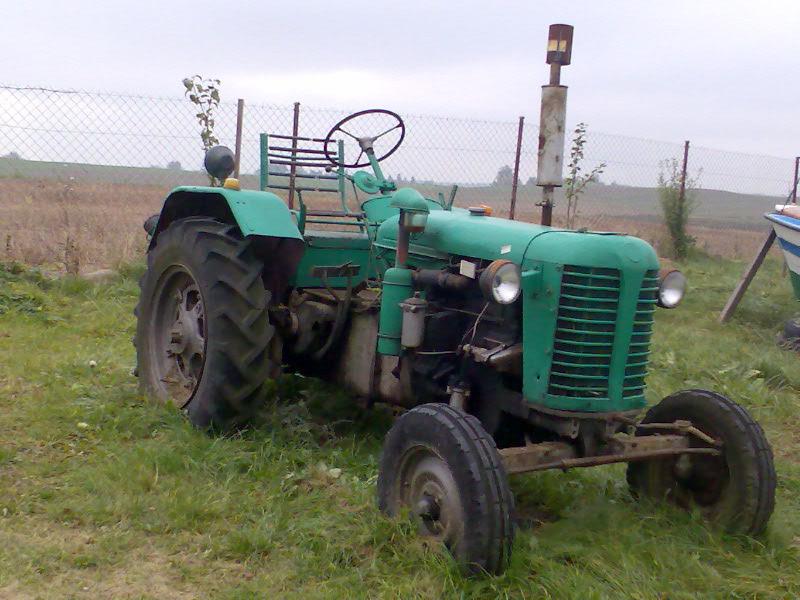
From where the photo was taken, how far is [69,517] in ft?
10.6

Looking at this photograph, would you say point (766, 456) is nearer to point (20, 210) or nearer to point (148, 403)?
point (148, 403)

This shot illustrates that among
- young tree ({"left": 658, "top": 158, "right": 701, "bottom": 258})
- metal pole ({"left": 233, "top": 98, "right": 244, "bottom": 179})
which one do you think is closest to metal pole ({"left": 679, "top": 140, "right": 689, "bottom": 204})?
young tree ({"left": 658, "top": 158, "right": 701, "bottom": 258})

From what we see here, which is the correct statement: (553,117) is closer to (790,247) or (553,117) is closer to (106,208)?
(790,247)

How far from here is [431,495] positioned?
9.89ft

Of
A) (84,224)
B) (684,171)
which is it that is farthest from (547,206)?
(684,171)

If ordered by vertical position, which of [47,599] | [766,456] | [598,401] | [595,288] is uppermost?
[595,288]

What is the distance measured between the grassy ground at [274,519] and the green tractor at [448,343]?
15cm

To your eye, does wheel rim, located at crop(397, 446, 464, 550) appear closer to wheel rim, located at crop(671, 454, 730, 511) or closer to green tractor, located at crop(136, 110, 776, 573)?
green tractor, located at crop(136, 110, 776, 573)

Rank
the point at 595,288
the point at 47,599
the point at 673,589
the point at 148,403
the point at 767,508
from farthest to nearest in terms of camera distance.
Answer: the point at 148,403, the point at 767,508, the point at 595,288, the point at 673,589, the point at 47,599

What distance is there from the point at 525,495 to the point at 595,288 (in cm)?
112

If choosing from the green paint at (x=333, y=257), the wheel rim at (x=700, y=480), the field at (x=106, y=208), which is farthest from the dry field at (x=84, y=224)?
the wheel rim at (x=700, y=480)

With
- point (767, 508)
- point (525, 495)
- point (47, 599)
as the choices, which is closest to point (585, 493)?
point (525, 495)

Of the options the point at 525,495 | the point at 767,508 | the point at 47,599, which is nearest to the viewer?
the point at 47,599

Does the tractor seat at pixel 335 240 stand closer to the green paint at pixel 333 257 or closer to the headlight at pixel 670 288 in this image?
the green paint at pixel 333 257
